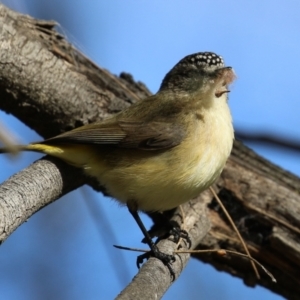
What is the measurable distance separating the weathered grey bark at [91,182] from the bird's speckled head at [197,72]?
12.6 inches

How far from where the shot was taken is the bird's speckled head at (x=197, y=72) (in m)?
3.13

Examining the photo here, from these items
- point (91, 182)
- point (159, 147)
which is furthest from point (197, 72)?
point (91, 182)

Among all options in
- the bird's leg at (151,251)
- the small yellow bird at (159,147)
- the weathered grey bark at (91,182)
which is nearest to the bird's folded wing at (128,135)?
the small yellow bird at (159,147)

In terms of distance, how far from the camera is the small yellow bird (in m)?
2.89

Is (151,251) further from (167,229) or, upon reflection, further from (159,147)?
(159,147)

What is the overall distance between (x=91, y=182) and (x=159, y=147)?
54 centimetres

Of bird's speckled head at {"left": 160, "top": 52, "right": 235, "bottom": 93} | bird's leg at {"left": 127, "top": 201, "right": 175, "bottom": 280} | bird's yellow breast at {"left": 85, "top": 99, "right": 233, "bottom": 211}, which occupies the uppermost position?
bird's speckled head at {"left": 160, "top": 52, "right": 235, "bottom": 93}

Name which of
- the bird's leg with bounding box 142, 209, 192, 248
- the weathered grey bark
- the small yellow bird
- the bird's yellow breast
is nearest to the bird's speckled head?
the small yellow bird

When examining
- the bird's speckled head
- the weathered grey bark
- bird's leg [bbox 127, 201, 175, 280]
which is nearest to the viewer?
bird's leg [bbox 127, 201, 175, 280]

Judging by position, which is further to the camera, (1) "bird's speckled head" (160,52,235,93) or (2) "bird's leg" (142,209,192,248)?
(1) "bird's speckled head" (160,52,235,93)

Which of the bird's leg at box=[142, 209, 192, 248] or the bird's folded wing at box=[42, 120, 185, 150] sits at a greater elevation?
the bird's folded wing at box=[42, 120, 185, 150]

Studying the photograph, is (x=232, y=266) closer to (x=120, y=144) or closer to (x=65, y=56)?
(x=120, y=144)

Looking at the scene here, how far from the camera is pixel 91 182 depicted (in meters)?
3.28

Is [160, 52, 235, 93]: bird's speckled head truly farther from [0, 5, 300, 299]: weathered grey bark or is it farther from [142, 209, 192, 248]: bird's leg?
[142, 209, 192, 248]: bird's leg
